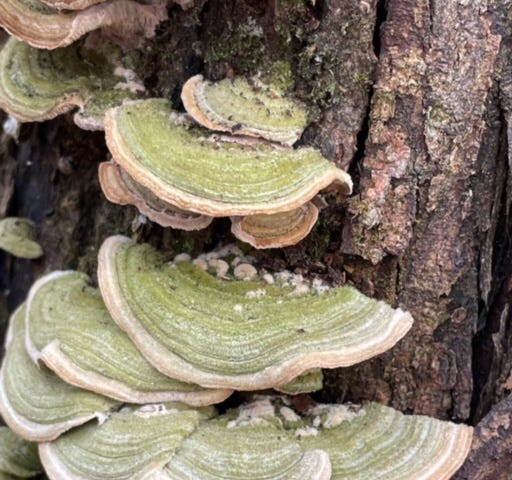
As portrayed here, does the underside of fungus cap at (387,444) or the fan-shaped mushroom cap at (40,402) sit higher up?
the underside of fungus cap at (387,444)

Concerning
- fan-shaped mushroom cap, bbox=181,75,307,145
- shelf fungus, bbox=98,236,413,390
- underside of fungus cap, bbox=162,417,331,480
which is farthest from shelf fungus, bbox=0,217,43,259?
underside of fungus cap, bbox=162,417,331,480

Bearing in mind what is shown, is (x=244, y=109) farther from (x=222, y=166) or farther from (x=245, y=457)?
(x=245, y=457)

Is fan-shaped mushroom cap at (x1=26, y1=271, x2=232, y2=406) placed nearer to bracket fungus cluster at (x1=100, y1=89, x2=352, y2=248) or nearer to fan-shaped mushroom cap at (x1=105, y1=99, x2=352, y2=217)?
bracket fungus cluster at (x1=100, y1=89, x2=352, y2=248)

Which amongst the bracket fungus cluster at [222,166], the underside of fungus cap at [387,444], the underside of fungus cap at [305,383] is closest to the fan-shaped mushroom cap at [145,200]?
the bracket fungus cluster at [222,166]

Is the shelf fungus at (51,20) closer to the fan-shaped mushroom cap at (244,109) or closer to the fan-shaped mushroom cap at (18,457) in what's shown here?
the fan-shaped mushroom cap at (244,109)

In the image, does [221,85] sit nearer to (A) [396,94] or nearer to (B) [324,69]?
(B) [324,69]

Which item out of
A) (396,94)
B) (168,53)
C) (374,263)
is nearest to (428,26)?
(396,94)

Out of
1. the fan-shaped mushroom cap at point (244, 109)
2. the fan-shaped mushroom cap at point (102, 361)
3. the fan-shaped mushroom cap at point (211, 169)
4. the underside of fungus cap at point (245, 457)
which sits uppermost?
the fan-shaped mushroom cap at point (244, 109)

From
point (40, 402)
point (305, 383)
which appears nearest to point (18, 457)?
point (40, 402)
